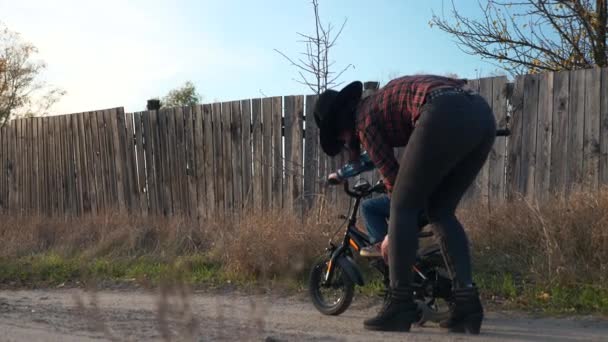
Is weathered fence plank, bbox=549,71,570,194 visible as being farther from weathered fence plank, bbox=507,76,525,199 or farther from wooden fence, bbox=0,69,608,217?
weathered fence plank, bbox=507,76,525,199

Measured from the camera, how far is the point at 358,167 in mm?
4465

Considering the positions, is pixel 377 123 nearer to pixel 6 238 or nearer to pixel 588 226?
pixel 588 226

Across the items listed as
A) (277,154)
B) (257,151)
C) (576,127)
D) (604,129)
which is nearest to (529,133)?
(576,127)

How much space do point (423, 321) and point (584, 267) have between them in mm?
1678

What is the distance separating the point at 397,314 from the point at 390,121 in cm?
109

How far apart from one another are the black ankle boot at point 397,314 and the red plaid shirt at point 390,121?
0.64 m

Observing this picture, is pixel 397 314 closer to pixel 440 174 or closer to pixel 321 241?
pixel 440 174

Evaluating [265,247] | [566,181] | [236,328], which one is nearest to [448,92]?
[236,328]

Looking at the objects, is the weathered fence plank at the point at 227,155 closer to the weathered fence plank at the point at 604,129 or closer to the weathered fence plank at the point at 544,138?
the weathered fence plank at the point at 544,138

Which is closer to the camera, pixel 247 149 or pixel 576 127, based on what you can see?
pixel 576 127

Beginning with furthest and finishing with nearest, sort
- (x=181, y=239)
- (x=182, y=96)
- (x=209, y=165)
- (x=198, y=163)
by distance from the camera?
(x=182, y=96) < (x=198, y=163) < (x=209, y=165) < (x=181, y=239)

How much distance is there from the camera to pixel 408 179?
12.4 feet

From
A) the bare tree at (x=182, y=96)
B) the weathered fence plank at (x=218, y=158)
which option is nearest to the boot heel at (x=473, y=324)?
the weathered fence plank at (x=218, y=158)

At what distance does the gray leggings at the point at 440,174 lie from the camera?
3.69 metres
